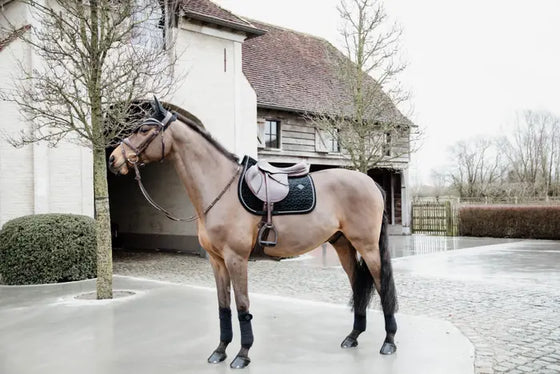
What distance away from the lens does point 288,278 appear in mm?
10180

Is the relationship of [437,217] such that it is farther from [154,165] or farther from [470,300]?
[470,300]

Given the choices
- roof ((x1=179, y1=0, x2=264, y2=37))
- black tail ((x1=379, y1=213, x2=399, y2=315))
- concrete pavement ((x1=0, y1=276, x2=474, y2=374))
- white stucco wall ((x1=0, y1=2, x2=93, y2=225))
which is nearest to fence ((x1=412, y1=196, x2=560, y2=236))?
roof ((x1=179, y1=0, x2=264, y2=37))

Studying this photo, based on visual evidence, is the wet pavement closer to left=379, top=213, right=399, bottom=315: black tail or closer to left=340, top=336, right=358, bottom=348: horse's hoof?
left=340, top=336, right=358, bottom=348: horse's hoof

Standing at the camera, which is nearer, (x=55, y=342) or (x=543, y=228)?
(x=55, y=342)

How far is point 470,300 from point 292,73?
13.0m

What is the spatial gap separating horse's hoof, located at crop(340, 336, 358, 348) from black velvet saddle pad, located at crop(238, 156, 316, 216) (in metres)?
1.43

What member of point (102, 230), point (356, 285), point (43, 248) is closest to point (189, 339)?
point (356, 285)

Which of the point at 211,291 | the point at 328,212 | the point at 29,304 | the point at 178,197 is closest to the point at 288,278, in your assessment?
the point at 211,291

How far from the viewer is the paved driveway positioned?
4.99 meters

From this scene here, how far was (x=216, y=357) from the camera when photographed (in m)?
4.54

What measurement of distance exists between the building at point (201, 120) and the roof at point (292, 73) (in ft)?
0.26

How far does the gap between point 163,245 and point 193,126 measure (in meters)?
12.4

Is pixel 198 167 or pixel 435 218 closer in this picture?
pixel 198 167

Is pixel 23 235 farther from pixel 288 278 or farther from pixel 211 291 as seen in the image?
pixel 288 278
